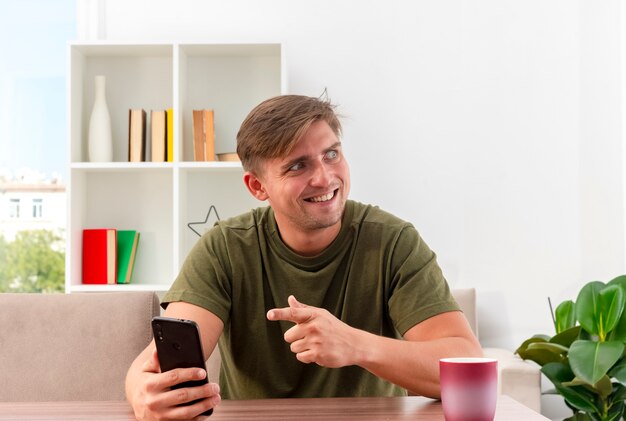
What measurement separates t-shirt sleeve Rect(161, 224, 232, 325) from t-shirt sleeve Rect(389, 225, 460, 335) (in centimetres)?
35

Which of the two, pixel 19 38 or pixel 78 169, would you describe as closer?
pixel 78 169

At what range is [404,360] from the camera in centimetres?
148

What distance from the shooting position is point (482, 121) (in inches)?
150

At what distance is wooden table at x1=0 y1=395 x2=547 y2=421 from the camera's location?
1.28 meters

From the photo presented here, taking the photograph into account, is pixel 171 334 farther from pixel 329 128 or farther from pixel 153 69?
pixel 153 69

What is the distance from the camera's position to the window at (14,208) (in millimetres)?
3977

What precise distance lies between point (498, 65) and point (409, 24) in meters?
0.44

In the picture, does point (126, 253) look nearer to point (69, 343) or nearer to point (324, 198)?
point (69, 343)

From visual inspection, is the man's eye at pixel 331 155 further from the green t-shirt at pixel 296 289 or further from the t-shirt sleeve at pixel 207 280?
the t-shirt sleeve at pixel 207 280

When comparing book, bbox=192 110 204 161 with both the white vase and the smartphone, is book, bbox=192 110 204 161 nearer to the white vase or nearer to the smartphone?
the white vase

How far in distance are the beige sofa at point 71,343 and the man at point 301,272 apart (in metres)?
0.22

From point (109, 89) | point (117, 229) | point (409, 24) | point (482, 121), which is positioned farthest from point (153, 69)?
point (482, 121)

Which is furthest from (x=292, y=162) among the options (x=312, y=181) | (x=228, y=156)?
(x=228, y=156)

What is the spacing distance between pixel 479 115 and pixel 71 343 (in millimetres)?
2442
